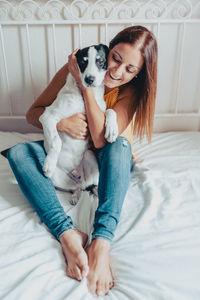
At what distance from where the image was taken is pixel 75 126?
1.03 m

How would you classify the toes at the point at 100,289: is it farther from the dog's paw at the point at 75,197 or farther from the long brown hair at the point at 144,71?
the long brown hair at the point at 144,71

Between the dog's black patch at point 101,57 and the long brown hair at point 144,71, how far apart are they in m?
0.10

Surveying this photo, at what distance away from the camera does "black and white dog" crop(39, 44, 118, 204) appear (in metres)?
0.93

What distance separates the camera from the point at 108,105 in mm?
1171

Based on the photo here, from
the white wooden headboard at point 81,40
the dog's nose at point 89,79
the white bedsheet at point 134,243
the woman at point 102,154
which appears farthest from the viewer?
the white wooden headboard at point 81,40

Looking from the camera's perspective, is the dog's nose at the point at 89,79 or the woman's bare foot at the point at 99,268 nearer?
the woman's bare foot at the point at 99,268

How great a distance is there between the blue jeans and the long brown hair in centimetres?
21

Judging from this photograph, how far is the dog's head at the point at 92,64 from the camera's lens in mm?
917

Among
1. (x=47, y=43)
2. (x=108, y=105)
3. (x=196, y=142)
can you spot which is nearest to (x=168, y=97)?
(x=196, y=142)

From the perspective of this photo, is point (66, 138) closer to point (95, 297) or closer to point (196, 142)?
point (95, 297)

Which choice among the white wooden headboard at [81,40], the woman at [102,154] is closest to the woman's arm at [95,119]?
the woman at [102,154]

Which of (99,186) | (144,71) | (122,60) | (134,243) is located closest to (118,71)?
(122,60)

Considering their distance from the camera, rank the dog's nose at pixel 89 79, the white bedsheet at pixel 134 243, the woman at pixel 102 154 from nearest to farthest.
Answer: the white bedsheet at pixel 134 243 < the woman at pixel 102 154 < the dog's nose at pixel 89 79

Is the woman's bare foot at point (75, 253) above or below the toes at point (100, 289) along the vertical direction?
above
